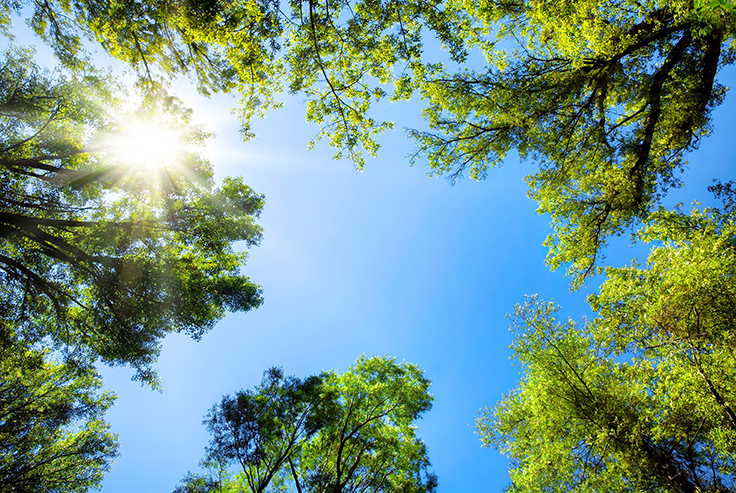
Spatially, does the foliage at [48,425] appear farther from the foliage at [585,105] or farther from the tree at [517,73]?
the foliage at [585,105]

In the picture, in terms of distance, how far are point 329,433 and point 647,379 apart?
12.3 metres

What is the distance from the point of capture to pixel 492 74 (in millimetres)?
8156

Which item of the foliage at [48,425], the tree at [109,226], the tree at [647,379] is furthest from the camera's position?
the foliage at [48,425]

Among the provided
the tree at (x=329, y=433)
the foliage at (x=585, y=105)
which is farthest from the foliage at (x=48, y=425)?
the foliage at (x=585, y=105)

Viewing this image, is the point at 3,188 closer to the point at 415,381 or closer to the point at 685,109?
the point at 415,381

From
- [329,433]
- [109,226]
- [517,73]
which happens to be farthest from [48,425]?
[517,73]

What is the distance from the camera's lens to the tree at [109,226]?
29.7ft

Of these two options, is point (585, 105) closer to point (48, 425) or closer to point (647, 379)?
point (647, 379)

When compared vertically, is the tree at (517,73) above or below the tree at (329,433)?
above

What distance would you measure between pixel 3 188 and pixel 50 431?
1078cm

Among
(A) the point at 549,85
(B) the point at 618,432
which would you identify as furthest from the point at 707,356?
(A) the point at 549,85

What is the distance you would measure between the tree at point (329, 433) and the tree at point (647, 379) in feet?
16.1

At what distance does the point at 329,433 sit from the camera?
1259cm

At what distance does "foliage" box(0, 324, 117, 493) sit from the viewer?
10.5 meters
